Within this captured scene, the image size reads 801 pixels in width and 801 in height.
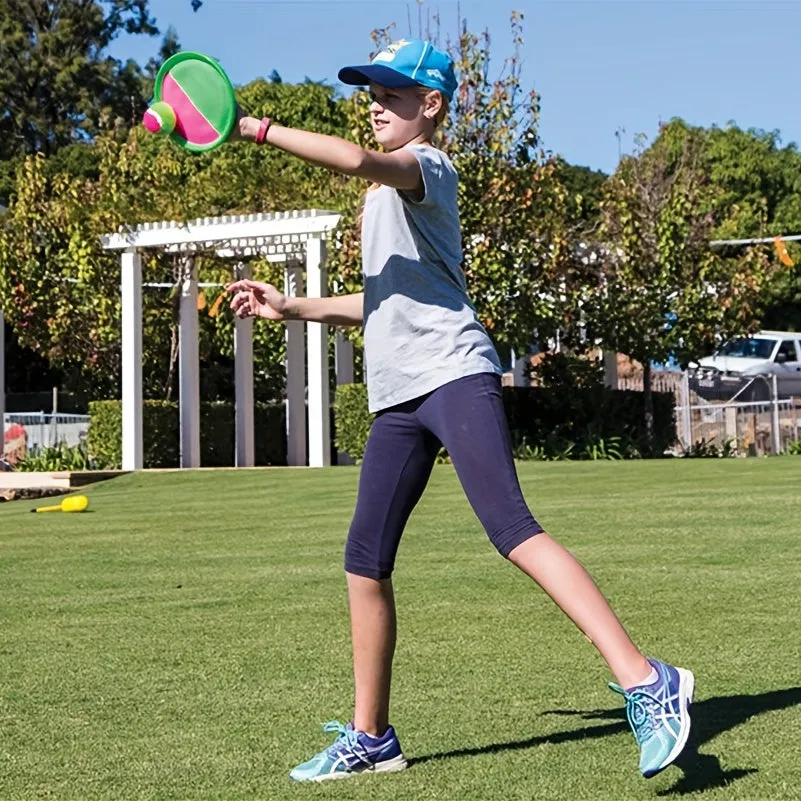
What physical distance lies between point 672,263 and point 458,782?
2287 centimetres

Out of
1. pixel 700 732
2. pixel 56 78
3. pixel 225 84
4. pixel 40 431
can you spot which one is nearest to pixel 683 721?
pixel 700 732

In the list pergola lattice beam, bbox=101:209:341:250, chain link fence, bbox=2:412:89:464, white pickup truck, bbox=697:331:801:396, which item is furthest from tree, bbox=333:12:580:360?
white pickup truck, bbox=697:331:801:396

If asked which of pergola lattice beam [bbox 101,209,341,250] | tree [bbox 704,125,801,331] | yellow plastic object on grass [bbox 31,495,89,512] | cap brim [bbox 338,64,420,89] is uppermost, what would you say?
tree [bbox 704,125,801,331]

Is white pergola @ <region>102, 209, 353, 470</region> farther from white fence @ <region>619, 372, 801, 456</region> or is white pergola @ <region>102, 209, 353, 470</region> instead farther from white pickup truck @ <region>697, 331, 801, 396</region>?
white pickup truck @ <region>697, 331, 801, 396</region>

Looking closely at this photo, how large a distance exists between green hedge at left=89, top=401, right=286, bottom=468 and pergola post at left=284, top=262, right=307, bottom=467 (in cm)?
140

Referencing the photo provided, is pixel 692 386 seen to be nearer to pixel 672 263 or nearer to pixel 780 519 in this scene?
pixel 672 263

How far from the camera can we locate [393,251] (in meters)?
4.30

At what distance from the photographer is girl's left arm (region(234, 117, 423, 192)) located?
374 cm

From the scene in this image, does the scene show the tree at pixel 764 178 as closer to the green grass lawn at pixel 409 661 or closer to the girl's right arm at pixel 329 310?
the green grass lawn at pixel 409 661

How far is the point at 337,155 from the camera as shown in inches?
147

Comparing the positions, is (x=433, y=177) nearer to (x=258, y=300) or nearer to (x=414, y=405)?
(x=414, y=405)

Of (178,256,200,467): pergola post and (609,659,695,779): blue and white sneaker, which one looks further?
(178,256,200,467): pergola post

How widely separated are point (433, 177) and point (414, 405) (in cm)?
65

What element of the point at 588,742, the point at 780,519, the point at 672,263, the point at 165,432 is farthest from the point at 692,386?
the point at 588,742
